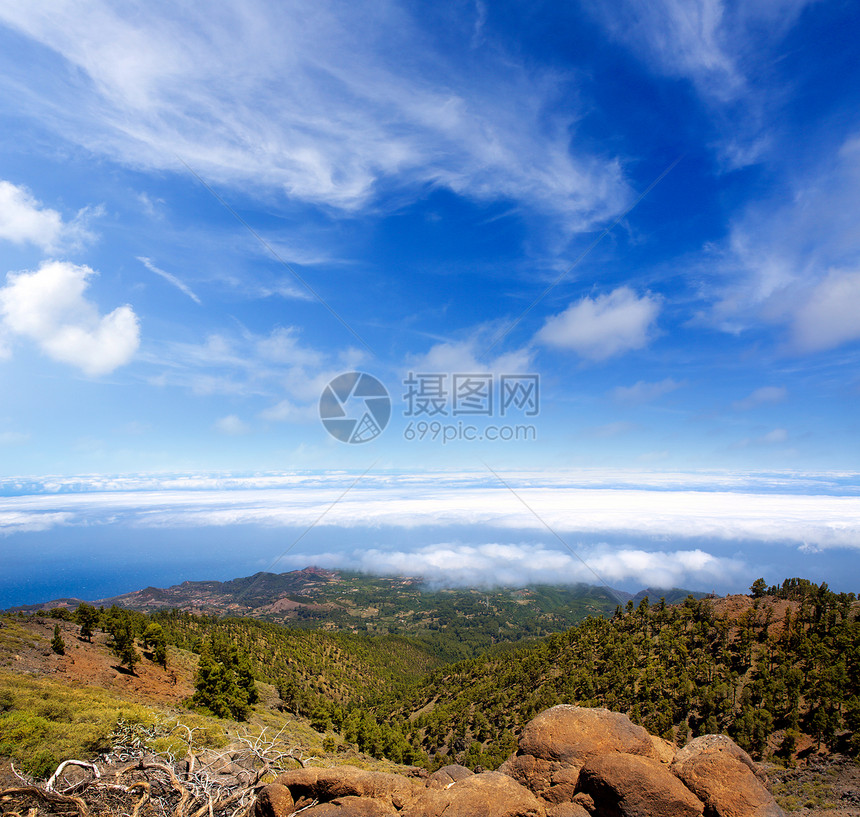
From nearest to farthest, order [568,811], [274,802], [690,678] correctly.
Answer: [568,811]
[274,802]
[690,678]

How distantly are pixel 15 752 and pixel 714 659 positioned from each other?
2974 inches

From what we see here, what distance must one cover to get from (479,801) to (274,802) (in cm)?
414

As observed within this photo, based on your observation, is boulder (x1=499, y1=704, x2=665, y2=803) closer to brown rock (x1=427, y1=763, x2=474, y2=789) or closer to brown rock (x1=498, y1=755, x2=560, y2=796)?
brown rock (x1=498, y1=755, x2=560, y2=796)

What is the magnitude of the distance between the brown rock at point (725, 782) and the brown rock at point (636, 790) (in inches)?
12.2

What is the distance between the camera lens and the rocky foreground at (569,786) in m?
7.58

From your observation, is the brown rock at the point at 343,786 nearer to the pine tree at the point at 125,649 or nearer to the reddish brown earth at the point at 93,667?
the reddish brown earth at the point at 93,667

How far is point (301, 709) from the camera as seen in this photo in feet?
203

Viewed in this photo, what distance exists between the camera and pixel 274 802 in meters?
8.12

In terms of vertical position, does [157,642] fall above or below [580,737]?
below

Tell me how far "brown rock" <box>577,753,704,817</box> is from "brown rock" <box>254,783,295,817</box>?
6119 millimetres

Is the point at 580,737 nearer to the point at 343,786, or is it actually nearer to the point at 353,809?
the point at 353,809

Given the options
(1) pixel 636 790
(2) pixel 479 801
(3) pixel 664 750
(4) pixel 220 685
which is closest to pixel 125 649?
(4) pixel 220 685

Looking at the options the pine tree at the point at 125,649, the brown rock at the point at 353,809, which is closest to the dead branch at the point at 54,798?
the brown rock at the point at 353,809

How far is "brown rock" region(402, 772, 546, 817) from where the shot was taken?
292 inches
